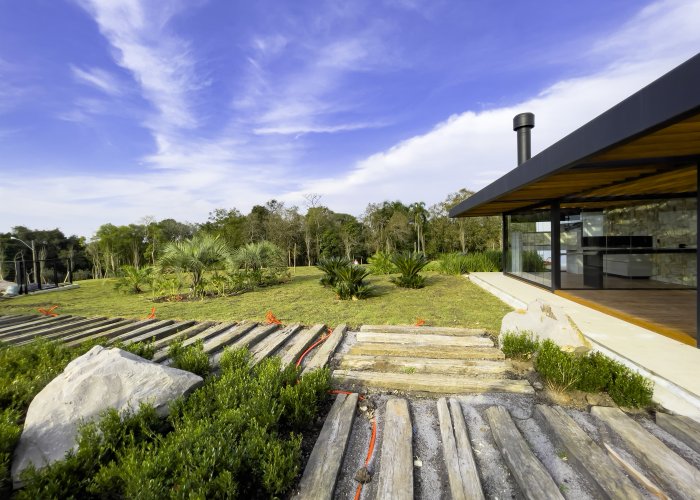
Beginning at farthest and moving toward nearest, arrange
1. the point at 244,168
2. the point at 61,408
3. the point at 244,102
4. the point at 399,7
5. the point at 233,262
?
the point at 244,168, the point at 244,102, the point at 233,262, the point at 399,7, the point at 61,408

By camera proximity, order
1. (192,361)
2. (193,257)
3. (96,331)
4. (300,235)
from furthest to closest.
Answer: (300,235) < (193,257) < (96,331) < (192,361)

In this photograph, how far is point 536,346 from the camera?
128 inches

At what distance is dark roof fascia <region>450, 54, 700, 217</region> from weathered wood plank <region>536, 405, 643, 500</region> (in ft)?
7.57

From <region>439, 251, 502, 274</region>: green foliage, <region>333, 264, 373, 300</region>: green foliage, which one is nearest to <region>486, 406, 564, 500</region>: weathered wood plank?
<region>333, 264, 373, 300</region>: green foliage

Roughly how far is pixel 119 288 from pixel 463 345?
10439 millimetres

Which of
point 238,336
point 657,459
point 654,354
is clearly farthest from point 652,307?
point 238,336

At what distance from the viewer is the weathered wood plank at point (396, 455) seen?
1643 millimetres

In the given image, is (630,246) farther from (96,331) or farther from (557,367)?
(96,331)

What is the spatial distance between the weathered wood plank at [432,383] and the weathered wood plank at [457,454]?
266 millimetres

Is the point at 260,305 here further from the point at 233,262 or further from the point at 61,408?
the point at 61,408

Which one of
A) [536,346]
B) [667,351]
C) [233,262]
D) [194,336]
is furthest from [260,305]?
[667,351]

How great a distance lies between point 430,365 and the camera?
323 cm

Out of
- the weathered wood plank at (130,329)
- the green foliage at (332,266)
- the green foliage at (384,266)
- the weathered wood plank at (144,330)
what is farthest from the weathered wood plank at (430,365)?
the green foliage at (384,266)

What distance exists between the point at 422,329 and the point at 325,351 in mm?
1562
